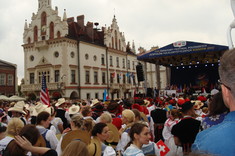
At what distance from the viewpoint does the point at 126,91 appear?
4656 centimetres

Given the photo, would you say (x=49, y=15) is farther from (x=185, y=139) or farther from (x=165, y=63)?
(x=185, y=139)

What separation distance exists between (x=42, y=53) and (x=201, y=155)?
3792cm

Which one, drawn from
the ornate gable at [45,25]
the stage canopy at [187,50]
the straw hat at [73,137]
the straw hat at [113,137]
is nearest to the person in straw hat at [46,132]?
the straw hat at [73,137]

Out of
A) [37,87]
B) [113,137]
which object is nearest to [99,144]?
[113,137]

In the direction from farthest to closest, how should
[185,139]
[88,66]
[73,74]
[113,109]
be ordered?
1. [88,66]
2. [73,74]
3. [113,109]
4. [185,139]

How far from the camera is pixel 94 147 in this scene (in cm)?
378

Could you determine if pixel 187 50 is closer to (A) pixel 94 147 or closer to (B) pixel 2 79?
(A) pixel 94 147

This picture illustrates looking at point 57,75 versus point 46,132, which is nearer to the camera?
point 46,132

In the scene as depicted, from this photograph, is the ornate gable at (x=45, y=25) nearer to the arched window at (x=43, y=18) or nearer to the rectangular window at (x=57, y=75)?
the arched window at (x=43, y=18)

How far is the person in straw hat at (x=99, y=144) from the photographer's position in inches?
147

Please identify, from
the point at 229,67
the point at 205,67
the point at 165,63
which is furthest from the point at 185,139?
the point at 205,67

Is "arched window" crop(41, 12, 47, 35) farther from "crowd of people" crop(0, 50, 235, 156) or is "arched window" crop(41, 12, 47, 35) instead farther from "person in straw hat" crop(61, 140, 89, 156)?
"person in straw hat" crop(61, 140, 89, 156)

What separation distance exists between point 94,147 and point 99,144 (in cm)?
17

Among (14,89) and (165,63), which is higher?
(165,63)
